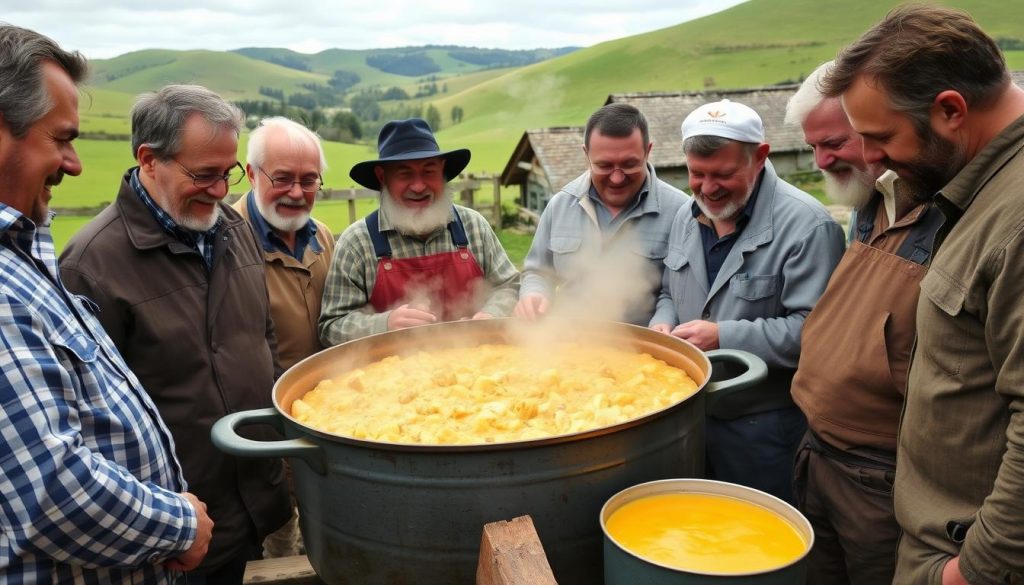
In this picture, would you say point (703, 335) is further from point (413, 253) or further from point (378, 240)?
point (378, 240)

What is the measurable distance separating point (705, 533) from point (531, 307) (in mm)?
1750

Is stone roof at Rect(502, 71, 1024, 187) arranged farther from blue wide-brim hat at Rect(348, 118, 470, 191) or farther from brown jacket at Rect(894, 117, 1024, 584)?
brown jacket at Rect(894, 117, 1024, 584)

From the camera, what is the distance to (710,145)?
317 cm

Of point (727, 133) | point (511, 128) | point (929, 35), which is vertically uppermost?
point (929, 35)

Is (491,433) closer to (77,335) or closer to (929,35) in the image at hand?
(77,335)

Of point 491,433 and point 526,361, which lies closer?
point 491,433

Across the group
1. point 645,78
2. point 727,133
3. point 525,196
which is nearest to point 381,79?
point 645,78

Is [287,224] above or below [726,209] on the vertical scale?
below

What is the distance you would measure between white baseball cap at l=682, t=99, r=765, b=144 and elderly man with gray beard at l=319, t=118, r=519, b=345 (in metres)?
1.34

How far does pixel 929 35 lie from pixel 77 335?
229 cm

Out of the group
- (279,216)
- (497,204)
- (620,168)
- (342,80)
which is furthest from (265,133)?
(342,80)

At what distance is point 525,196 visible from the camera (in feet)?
71.8

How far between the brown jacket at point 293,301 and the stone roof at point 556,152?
14328 mm

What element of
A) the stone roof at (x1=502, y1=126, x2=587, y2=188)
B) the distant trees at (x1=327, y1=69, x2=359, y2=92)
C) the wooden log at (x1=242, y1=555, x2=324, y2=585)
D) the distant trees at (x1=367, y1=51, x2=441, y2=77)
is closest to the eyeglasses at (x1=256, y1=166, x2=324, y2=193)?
the wooden log at (x1=242, y1=555, x2=324, y2=585)
